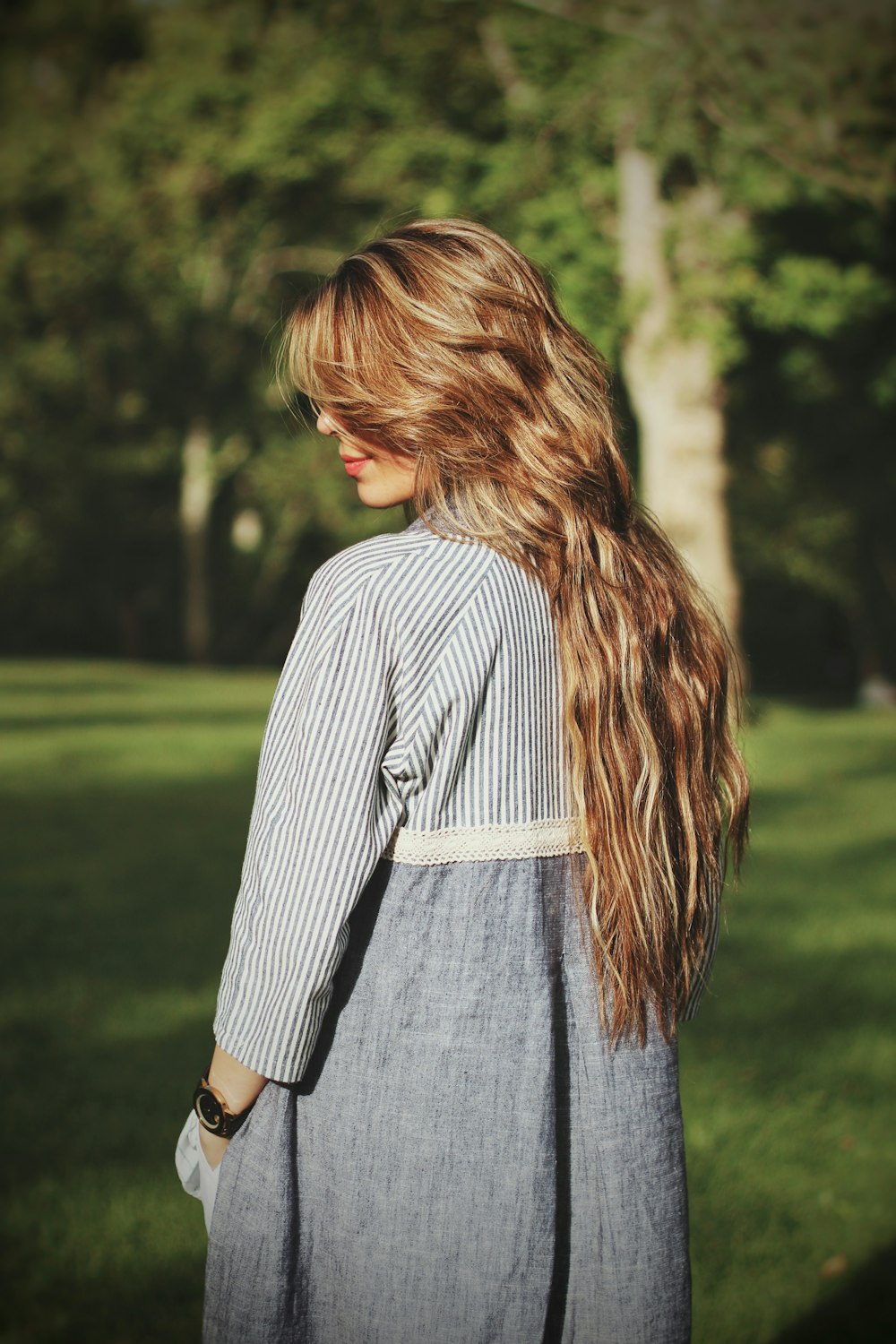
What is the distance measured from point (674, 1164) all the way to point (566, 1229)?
0.55ft

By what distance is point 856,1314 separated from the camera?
3.29 meters

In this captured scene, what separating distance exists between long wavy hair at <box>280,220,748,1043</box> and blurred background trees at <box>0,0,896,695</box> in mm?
8546

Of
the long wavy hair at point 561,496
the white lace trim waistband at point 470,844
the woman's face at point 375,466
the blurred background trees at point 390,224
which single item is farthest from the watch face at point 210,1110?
the blurred background trees at point 390,224

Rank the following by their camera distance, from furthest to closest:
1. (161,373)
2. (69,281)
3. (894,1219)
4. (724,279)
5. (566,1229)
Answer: (161,373) → (69,281) → (724,279) → (894,1219) → (566,1229)

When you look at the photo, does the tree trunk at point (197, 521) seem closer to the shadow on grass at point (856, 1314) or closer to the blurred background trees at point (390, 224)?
the blurred background trees at point (390, 224)

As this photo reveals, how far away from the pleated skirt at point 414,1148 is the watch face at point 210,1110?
33 mm

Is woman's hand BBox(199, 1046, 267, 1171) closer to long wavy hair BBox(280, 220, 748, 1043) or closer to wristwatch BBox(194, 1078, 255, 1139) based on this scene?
wristwatch BBox(194, 1078, 255, 1139)

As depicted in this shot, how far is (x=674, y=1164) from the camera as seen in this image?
5.68 feet

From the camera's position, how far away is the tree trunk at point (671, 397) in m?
15.0

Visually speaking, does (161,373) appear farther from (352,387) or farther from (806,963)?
(352,387)

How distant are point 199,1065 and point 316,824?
3452 mm

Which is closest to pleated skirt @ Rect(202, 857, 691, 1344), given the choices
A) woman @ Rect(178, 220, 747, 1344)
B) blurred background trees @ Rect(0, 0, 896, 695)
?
woman @ Rect(178, 220, 747, 1344)

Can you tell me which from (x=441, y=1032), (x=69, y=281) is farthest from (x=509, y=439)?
(x=69, y=281)

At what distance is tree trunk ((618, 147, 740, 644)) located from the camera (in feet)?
49.1
